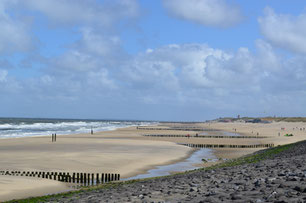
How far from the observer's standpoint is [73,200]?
50.1ft

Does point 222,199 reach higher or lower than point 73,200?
higher

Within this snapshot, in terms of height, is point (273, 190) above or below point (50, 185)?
above

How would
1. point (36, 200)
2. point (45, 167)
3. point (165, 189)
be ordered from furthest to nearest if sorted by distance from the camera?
point (45, 167), point (36, 200), point (165, 189)

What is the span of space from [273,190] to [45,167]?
23.4m

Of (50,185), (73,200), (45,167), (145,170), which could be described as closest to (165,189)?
(73,200)

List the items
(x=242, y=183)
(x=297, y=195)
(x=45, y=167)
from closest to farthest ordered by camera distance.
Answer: (x=297, y=195), (x=242, y=183), (x=45, y=167)

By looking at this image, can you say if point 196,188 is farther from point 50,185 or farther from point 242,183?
point 50,185

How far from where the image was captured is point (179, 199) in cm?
1221

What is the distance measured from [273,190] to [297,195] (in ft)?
3.46

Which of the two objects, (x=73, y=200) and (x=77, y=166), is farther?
(x=77, y=166)

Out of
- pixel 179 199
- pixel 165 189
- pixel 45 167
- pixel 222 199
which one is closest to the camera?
pixel 222 199

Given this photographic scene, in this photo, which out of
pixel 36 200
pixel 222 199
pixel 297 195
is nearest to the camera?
pixel 297 195

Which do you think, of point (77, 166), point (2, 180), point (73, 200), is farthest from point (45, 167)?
point (73, 200)

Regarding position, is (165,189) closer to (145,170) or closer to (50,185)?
(50,185)
